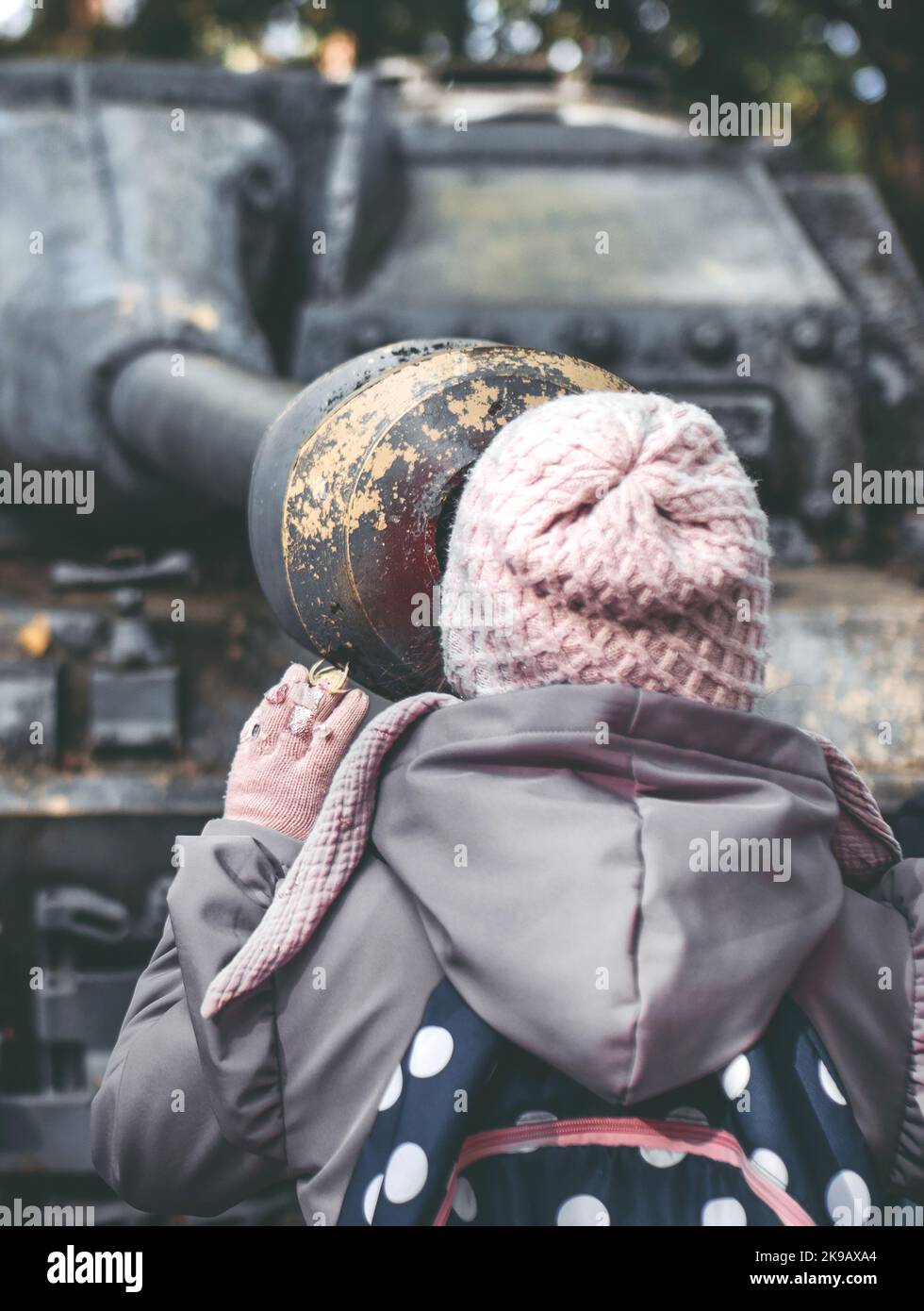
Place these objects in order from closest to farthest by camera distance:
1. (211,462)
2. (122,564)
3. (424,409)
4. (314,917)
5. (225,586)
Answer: (314,917) → (424,409) → (211,462) → (122,564) → (225,586)

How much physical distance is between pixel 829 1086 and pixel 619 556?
47 cm

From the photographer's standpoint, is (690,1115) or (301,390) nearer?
(690,1115)

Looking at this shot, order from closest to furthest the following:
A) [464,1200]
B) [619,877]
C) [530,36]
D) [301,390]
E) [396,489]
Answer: [619,877] < [464,1200] < [396,489] < [301,390] < [530,36]

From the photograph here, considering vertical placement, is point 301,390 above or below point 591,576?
above

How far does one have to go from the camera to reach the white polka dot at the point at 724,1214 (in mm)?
1272

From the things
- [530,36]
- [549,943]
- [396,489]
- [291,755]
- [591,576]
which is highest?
[530,36]

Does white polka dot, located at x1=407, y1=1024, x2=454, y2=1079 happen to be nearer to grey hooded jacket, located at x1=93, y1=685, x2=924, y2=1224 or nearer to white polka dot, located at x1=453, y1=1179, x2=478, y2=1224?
grey hooded jacket, located at x1=93, y1=685, x2=924, y2=1224

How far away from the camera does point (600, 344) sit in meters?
3.60

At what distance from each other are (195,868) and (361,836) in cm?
16

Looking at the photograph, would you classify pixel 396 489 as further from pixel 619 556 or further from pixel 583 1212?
pixel 583 1212

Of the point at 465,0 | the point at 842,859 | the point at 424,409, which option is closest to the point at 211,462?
the point at 424,409

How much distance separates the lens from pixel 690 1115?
1.29 metres

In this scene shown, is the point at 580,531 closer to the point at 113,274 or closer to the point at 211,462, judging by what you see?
the point at 211,462

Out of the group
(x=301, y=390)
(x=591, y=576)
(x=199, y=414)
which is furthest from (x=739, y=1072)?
(x=199, y=414)
